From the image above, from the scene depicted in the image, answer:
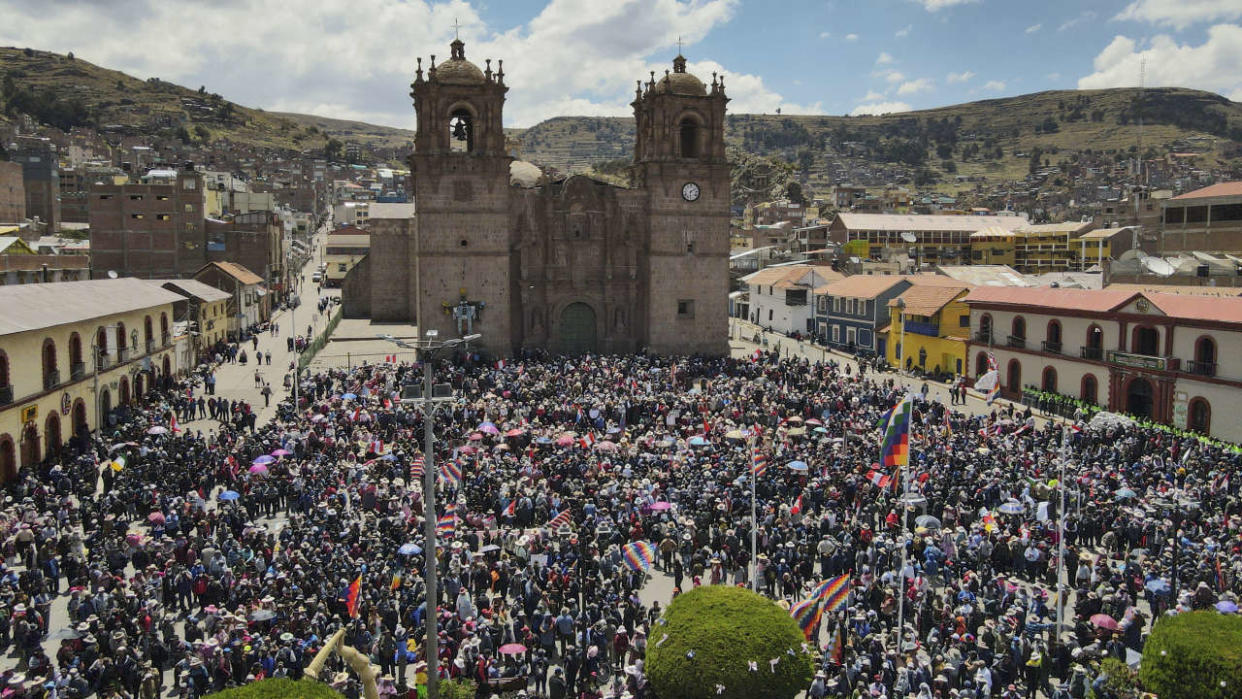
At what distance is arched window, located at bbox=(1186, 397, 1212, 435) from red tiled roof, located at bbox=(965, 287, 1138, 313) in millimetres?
5329

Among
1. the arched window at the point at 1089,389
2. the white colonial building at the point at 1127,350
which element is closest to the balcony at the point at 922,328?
the white colonial building at the point at 1127,350

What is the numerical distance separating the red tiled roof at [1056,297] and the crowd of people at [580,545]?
9656 millimetres

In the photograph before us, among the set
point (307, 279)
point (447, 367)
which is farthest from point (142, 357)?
point (307, 279)

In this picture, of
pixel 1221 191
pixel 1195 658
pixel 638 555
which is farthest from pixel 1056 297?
pixel 1195 658

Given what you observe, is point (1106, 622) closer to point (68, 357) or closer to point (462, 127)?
point (68, 357)

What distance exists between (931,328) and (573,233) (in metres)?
20.2

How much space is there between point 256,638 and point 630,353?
36.8 m

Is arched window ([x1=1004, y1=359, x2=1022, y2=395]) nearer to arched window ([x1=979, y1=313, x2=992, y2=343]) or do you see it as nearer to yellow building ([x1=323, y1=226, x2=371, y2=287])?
arched window ([x1=979, y1=313, x2=992, y2=343])

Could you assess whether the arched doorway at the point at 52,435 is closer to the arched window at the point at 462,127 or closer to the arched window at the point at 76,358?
the arched window at the point at 76,358

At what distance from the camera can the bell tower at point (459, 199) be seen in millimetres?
48219

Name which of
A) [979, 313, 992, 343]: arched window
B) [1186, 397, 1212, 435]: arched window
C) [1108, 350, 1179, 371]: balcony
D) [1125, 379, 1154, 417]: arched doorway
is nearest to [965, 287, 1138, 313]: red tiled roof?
[979, 313, 992, 343]: arched window

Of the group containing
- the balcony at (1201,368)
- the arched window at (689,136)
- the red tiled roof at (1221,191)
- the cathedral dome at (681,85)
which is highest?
the cathedral dome at (681,85)

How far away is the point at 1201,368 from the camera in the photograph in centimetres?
3666

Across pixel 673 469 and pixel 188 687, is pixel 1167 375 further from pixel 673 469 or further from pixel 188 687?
pixel 188 687
